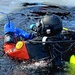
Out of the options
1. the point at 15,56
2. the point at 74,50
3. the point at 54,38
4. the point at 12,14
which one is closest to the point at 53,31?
the point at 54,38

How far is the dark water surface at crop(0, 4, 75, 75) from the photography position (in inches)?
274

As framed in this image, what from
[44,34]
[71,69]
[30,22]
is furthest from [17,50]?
[30,22]

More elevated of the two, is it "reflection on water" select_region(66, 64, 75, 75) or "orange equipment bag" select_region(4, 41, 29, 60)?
"orange equipment bag" select_region(4, 41, 29, 60)

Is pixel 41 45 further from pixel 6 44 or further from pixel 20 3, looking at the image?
pixel 20 3

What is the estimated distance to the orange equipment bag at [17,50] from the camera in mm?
7023

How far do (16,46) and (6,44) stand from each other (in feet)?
1.72

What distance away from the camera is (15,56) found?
24.0ft

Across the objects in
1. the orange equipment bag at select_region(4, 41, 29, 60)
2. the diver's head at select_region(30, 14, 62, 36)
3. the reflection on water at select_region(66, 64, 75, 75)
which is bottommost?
the reflection on water at select_region(66, 64, 75, 75)

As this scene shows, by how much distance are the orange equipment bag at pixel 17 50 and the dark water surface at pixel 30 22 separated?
→ 0.56 ft

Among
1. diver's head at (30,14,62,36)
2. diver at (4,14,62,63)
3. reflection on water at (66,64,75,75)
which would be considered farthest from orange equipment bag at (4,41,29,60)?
reflection on water at (66,64,75,75)

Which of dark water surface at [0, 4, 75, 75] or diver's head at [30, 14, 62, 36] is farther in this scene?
dark water surface at [0, 4, 75, 75]

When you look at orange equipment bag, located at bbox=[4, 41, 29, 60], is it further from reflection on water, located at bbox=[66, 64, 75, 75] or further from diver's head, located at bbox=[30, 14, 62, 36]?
reflection on water, located at bbox=[66, 64, 75, 75]

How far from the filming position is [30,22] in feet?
35.5

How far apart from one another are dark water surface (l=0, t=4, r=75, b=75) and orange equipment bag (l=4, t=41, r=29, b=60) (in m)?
0.17
